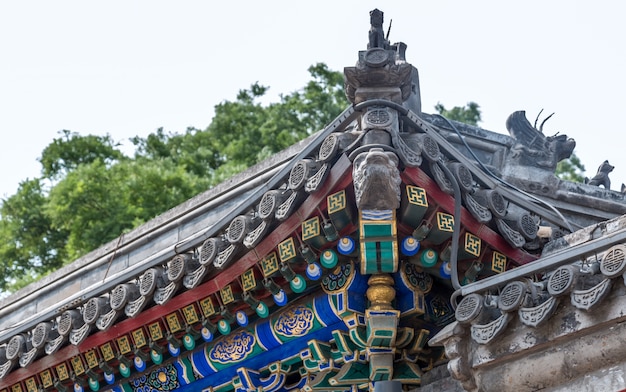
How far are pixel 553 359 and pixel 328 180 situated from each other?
2150 mm

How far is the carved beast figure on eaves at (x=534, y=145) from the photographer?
39.8 feet

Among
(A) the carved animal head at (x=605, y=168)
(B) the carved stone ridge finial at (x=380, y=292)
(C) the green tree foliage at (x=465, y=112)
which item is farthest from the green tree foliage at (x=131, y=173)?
(B) the carved stone ridge finial at (x=380, y=292)

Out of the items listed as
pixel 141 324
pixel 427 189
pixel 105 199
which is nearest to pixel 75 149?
pixel 105 199

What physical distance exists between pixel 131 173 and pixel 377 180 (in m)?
16.6

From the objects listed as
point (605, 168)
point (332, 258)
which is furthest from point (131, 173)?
point (332, 258)

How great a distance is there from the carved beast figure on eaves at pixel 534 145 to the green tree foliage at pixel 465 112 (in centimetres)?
1583

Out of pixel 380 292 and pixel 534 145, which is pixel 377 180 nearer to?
pixel 380 292

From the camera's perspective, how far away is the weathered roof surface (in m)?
9.30

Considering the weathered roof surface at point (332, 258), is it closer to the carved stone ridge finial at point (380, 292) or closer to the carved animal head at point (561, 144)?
the carved stone ridge finial at point (380, 292)

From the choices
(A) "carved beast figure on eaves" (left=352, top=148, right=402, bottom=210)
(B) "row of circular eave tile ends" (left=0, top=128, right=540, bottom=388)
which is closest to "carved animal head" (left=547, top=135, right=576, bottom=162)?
(B) "row of circular eave tile ends" (left=0, top=128, right=540, bottom=388)

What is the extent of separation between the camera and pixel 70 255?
24.8m

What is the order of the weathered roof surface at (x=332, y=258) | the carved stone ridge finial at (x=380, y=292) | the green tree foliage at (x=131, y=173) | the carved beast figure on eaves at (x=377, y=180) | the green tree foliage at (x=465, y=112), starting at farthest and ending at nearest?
the green tree foliage at (x=465, y=112) < the green tree foliage at (x=131, y=173) < the carved stone ridge finial at (x=380, y=292) < the weathered roof surface at (x=332, y=258) < the carved beast figure on eaves at (x=377, y=180)

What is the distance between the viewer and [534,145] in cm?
1224

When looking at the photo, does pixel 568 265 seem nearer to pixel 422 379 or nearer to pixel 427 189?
pixel 427 189
